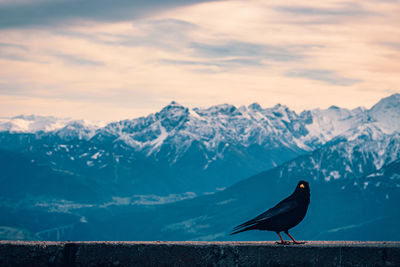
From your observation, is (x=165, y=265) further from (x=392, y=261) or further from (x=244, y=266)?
(x=392, y=261)

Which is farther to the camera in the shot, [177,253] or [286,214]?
[286,214]

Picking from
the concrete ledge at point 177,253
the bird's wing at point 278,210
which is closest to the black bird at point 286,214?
the bird's wing at point 278,210

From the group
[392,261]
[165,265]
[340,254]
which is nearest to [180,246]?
[165,265]

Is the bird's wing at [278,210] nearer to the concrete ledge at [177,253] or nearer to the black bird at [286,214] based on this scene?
the black bird at [286,214]

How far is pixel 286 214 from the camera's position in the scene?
39.3 feet

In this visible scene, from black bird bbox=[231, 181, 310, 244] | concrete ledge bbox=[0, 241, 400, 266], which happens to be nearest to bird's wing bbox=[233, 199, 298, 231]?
black bird bbox=[231, 181, 310, 244]

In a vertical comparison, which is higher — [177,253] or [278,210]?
[278,210]

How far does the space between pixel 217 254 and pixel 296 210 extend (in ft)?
9.03

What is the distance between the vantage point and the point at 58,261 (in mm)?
10023

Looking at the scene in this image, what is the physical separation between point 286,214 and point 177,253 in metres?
2.96

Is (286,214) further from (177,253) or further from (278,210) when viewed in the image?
(177,253)

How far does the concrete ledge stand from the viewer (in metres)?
9.81

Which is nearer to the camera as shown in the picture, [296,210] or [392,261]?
[392,261]

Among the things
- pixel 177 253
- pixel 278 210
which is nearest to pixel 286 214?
pixel 278 210
